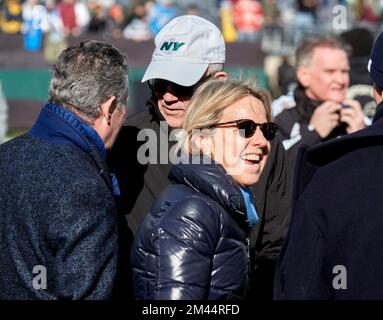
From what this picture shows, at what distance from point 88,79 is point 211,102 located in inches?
19.9

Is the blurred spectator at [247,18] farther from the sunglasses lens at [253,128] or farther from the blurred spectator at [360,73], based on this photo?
the sunglasses lens at [253,128]

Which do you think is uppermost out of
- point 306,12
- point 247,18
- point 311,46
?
point 306,12

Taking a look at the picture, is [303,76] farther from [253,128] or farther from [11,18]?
[11,18]

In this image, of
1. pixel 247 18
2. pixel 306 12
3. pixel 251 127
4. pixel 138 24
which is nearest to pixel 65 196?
pixel 251 127

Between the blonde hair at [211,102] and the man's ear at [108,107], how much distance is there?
0.33m

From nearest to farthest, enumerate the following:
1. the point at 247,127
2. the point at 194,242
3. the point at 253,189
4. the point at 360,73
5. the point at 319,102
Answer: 1. the point at 194,242
2. the point at 247,127
3. the point at 253,189
4. the point at 319,102
5. the point at 360,73

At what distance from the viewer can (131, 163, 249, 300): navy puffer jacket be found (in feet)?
9.65

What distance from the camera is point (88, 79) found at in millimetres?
3420

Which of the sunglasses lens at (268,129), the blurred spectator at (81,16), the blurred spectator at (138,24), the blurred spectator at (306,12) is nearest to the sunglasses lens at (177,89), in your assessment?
the sunglasses lens at (268,129)

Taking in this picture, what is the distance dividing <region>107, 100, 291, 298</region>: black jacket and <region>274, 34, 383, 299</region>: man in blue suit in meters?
1.46

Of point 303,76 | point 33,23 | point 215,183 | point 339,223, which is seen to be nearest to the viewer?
point 339,223

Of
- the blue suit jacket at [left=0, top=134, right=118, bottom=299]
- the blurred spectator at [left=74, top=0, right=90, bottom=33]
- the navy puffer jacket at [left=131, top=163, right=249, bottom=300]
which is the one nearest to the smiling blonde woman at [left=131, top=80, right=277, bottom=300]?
the navy puffer jacket at [left=131, top=163, right=249, bottom=300]

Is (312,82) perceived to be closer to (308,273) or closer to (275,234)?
(275,234)

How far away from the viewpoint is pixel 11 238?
3.25 metres
